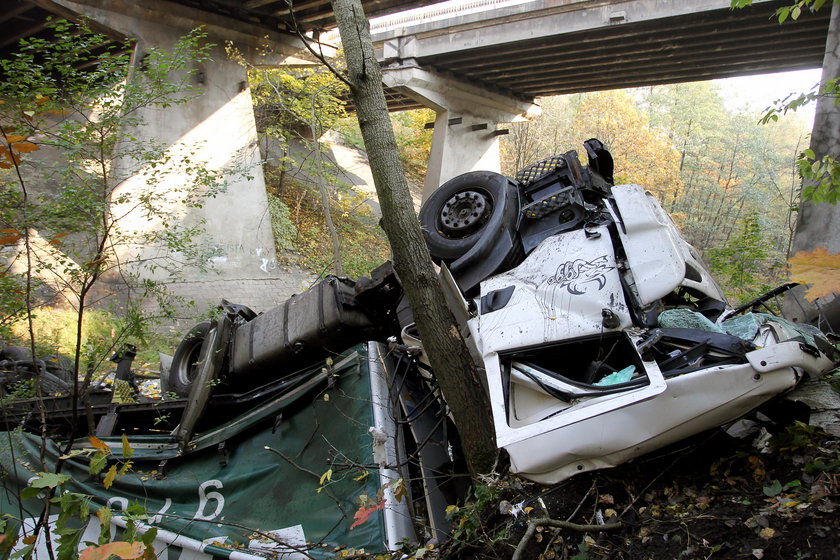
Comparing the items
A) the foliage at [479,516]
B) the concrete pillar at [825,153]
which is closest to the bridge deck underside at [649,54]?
the concrete pillar at [825,153]

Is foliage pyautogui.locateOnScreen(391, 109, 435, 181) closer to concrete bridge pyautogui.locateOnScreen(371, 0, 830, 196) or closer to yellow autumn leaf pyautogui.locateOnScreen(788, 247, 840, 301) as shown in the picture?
concrete bridge pyautogui.locateOnScreen(371, 0, 830, 196)

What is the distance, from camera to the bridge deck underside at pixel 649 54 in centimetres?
1148

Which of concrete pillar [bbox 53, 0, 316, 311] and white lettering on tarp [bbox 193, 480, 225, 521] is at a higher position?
concrete pillar [bbox 53, 0, 316, 311]

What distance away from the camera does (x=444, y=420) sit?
4352 millimetres

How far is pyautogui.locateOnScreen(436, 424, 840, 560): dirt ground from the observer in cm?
264

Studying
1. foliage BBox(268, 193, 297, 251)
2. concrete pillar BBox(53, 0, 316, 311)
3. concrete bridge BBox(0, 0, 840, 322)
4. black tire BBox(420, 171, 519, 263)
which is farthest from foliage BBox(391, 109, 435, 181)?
black tire BBox(420, 171, 519, 263)

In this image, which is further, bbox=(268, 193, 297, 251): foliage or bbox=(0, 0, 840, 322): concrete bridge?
bbox=(268, 193, 297, 251): foliage

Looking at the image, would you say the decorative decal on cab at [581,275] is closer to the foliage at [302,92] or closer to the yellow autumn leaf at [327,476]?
the yellow autumn leaf at [327,476]

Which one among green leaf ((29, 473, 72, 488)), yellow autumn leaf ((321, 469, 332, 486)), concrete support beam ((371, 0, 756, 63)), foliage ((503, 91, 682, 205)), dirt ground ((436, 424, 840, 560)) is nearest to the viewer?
green leaf ((29, 473, 72, 488))

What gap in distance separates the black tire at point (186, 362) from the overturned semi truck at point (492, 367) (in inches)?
14.0

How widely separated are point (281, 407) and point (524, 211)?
2.49 m

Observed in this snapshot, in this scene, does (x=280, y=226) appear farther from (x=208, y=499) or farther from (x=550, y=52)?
(x=208, y=499)

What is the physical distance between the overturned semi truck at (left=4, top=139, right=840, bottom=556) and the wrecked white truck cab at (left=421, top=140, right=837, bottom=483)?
1 centimetres

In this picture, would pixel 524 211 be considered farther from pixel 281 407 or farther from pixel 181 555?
pixel 181 555
